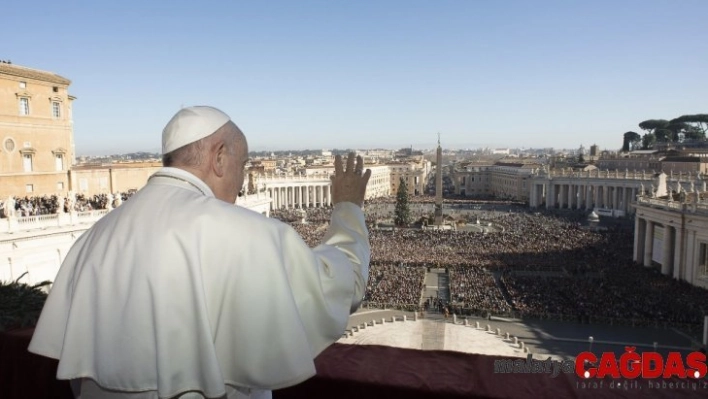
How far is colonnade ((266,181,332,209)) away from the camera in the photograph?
74.4 meters

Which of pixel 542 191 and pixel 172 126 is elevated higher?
pixel 172 126

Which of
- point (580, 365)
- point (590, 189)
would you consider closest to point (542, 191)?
point (590, 189)

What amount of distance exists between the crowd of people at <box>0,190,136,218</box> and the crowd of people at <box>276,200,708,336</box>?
1215cm

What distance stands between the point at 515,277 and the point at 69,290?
87.4ft

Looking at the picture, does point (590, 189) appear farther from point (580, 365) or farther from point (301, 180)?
point (580, 365)

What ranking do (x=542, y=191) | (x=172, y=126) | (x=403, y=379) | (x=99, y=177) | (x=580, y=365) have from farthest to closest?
1. (x=542, y=191)
2. (x=99, y=177)
3. (x=580, y=365)
4. (x=403, y=379)
5. (x=172, y=126)

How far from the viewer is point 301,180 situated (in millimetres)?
76375

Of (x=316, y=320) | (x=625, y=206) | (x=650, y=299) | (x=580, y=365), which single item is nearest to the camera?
(x=316, y=320)

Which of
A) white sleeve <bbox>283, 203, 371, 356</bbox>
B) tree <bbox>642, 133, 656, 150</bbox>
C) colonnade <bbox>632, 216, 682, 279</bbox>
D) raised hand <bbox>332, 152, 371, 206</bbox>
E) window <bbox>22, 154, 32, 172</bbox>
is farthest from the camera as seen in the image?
tree <bbox>642, 133, 656, 150</bbox>

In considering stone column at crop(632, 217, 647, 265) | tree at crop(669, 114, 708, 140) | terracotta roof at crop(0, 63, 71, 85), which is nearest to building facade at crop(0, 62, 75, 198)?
terracotta roof at crop(0, 63, 71, 85)

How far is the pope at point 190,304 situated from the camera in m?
1.32

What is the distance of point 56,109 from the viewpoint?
63.7 ft

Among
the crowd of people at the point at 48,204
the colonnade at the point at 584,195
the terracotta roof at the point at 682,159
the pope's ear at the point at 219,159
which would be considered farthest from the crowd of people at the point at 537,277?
the terracotta roof at the point at 682,159

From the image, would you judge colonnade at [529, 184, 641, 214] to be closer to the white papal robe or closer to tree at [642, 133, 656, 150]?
tree at [642, 133, 656, 150]
